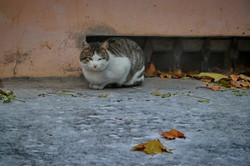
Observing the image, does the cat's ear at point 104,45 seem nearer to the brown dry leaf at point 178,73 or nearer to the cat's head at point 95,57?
the cat's head at point 95,57

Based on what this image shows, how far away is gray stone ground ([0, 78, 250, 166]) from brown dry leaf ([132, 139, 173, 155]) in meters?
0.04

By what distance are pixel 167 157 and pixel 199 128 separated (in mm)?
685

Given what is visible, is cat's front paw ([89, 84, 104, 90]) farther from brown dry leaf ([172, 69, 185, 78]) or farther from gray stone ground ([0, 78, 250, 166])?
brown dry leaf ([172, 69, 185, 78])

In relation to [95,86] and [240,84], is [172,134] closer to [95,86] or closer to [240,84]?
[95,86]

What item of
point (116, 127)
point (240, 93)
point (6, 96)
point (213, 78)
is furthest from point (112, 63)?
point (116, 127)

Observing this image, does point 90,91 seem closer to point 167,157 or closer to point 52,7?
point 52,7

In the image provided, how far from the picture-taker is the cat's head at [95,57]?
13.5ft

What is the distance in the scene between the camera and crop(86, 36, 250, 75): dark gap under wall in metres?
5.61

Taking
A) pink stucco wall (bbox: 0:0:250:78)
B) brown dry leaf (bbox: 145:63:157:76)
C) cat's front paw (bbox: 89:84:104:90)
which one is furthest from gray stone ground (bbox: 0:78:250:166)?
brown dry leaf (bbox: 145:63:157:76)

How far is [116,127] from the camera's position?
2535mm

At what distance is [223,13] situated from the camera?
5266mm

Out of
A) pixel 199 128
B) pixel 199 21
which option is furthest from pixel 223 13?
pixel 199 128

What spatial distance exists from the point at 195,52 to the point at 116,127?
11.9 ft

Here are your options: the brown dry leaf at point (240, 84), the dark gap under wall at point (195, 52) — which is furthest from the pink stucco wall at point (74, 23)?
the brown dry leaf at point (240, 84)
